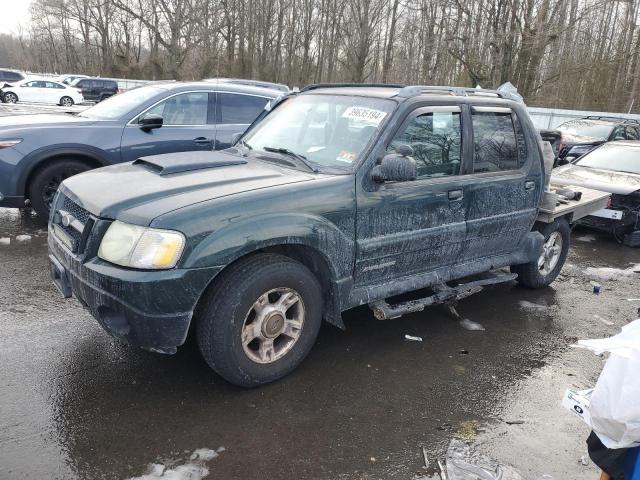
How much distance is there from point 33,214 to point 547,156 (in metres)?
6.51

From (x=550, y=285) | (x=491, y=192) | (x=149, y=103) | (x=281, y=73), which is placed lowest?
(x=550, y=285)

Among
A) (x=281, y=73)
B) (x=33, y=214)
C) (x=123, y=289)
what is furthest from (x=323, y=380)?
(x=281, y=73)

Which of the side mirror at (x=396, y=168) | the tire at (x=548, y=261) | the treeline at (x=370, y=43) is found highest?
the treeline at (x=370, y=43)

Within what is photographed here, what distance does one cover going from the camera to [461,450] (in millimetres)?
2865

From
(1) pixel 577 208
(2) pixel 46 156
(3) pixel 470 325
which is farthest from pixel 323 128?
(2) pixel 46 156

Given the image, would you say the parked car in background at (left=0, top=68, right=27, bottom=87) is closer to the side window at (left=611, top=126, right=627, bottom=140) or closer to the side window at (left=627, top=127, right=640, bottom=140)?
the side window at (left=611, top=126, right=627, bottom=140)

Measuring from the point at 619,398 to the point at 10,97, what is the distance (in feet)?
111

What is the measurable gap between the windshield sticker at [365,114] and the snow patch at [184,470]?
2.46 metres

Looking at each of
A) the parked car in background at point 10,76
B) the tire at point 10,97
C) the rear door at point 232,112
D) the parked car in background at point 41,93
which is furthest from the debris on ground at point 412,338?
the parked car in background at point 10,76

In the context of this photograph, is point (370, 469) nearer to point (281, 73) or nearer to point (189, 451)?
point (189, 451)

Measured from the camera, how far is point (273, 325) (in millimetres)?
3205

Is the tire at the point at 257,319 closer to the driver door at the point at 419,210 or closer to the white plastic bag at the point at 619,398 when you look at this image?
→ the driver door at the point at 419,210

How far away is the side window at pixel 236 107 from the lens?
7.13 meters

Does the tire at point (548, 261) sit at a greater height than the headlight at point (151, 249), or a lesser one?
lesser
